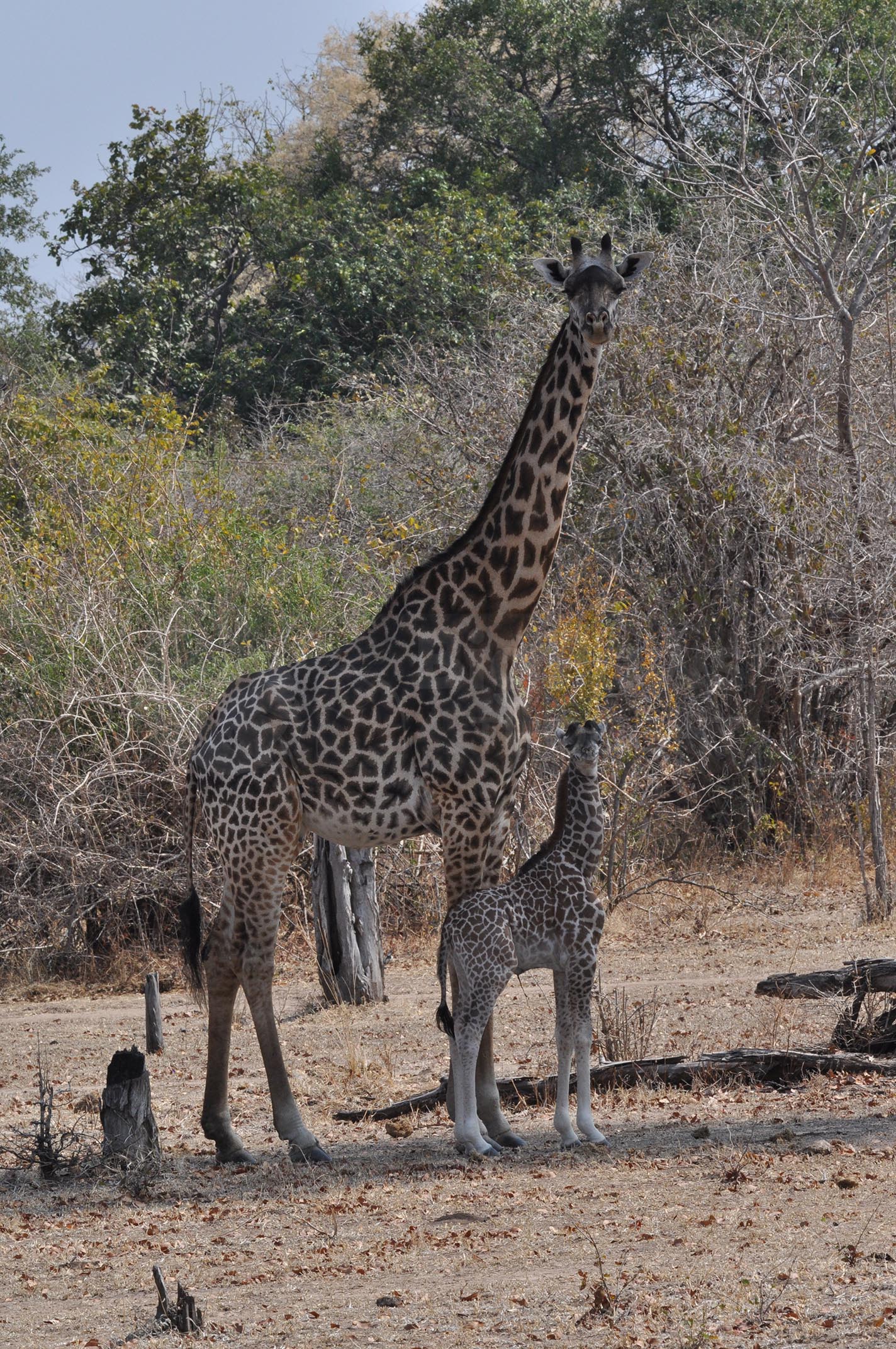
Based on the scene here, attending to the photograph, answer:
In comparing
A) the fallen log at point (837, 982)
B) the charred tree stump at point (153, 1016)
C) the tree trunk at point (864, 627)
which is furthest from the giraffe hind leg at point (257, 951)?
the tree trunk at point (864, 627)

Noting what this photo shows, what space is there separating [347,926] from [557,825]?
11.8 ft

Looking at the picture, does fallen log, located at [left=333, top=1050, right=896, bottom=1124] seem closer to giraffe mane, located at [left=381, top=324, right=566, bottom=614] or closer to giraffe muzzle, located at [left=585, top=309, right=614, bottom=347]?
giraffe mane, located at [left=381, top=324, right=566, bottom=614]

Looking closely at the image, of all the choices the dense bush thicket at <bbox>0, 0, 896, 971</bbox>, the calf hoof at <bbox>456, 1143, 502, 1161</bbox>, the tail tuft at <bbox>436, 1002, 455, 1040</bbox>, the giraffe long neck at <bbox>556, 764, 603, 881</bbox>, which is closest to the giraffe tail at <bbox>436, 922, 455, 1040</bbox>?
the tail tuft at <bbox>436, 1002, 455, 1040</bbox>

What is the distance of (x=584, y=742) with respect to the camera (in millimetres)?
6910

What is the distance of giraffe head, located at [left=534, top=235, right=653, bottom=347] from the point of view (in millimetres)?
6723

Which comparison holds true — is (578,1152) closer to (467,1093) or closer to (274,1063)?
(467,1093)

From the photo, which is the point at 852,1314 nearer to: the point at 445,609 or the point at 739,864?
the point at 445,609

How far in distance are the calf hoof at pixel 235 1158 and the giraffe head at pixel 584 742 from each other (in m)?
2.23

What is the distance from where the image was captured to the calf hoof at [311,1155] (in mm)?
6781

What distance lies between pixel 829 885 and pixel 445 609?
6.92 m

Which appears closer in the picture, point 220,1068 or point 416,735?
point 416,735

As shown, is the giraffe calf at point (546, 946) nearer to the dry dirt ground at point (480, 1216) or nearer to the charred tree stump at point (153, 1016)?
the dry dirt ground at point (480, 1216)

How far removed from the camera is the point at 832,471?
43.0ft

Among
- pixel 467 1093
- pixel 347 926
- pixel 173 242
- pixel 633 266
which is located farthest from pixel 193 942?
pixel 173 242
